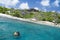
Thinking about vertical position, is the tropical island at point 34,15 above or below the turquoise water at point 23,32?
above

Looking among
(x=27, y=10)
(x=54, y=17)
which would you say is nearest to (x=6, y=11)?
(x=27, y=10)

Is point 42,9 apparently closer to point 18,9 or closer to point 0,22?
point 18,9

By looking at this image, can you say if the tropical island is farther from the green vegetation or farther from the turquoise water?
the turquoise water

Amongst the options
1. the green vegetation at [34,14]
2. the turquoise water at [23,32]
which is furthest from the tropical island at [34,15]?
the turquoise water at [23,32]

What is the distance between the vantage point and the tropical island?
586 inches

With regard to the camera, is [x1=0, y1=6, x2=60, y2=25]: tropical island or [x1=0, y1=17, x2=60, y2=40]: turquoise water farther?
[x1=0, y1=6, x2=60, y2=25]: tropical island

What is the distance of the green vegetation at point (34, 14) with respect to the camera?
586 inches

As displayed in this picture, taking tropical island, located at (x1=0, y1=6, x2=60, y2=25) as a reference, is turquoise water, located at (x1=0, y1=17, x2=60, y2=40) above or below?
below

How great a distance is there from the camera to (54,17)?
15648 mm

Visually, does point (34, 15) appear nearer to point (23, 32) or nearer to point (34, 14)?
point (34, 14)

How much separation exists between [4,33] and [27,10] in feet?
16.8

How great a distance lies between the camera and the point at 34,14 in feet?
50.5

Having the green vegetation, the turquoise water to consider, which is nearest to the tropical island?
the green vegetation

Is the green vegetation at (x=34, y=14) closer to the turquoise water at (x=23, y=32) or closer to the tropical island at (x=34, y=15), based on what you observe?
the tropical island at (x=34, y=15)
